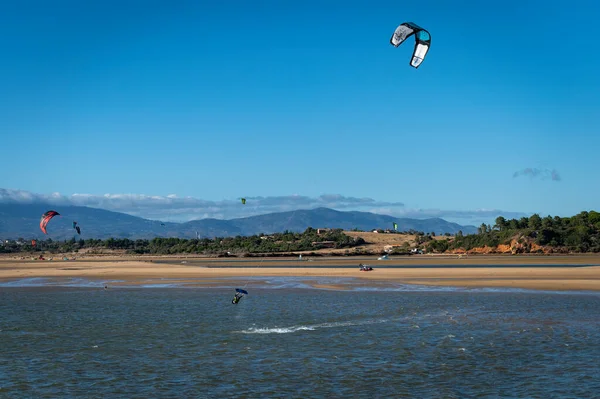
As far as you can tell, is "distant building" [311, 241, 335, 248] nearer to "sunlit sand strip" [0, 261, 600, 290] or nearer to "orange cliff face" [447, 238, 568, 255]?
"orange cliff face" [447, 238, 568, 255]

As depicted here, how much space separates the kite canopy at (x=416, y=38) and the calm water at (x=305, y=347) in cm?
→ 885

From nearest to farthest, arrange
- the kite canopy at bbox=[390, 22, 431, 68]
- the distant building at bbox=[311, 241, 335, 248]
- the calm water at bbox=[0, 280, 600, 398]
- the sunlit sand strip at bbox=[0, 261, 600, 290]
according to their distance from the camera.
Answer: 1. the calm water at bbox=[0, 280, 600, 398]
2. the kite canopy at bbox=[390, 22, 431, 68]
3. the sunlit sand strip at bbox=[0, 261, 600, 290]
4. the distant building at bbox=[311, 241, 335, 248]

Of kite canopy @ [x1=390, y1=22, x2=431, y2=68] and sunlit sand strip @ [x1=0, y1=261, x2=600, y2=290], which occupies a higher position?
kite canopy @ [x1=390, y1=22, x2=431, y2=68]

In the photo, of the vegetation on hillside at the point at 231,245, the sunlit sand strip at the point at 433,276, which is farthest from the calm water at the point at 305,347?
the vegetation on hillside at the point at 231,245

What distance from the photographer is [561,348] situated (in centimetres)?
1694

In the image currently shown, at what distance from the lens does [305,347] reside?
57.4 feet

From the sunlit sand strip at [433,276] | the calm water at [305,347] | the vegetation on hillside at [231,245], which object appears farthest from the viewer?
the vegetation on hillside at [231,245]

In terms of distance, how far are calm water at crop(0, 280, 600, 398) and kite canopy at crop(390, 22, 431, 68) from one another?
8851 millimetres

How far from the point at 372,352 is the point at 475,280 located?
23.1 meters

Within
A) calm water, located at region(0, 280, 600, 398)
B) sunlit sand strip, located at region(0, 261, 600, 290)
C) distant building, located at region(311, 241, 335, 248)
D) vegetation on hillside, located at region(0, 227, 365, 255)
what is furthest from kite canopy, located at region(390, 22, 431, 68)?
distant building, located at region(311, 241, 335, 248)

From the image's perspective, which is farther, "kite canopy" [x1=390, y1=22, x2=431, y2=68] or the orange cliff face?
the orange cliff face

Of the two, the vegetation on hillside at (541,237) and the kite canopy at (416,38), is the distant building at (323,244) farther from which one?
the kite canopy at (416,38)

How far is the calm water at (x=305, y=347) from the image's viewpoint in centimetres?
1328

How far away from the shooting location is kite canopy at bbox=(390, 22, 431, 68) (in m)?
21.6
